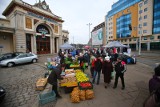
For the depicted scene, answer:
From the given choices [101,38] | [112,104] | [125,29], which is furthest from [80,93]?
[101,38]

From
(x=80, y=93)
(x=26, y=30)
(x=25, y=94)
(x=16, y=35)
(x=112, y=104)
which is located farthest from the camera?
(x=26, y=30)

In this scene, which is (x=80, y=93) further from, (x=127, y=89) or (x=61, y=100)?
(x=127, y=89)

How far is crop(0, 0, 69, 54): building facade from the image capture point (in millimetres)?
19562

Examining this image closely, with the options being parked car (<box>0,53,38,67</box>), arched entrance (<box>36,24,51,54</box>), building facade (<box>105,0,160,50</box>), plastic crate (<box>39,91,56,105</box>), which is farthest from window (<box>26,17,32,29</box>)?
building facade (<box>105,0,160,50</box>)

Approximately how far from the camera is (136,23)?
42219mm

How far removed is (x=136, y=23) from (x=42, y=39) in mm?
41196

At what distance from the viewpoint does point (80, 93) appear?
4238mm

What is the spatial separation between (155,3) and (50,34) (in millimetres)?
41052

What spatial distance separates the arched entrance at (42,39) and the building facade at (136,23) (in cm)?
2614

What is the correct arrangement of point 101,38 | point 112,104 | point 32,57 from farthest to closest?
1. point 101,38
2. point 32,57
3. point 112,104

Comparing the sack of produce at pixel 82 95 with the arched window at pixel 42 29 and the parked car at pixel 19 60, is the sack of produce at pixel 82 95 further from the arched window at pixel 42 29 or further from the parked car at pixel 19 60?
the arched window at pixel 42 29

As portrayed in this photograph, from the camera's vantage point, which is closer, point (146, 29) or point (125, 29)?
point (146, 29)

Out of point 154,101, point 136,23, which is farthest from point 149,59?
point 136,23

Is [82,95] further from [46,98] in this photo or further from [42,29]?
[42,29]
